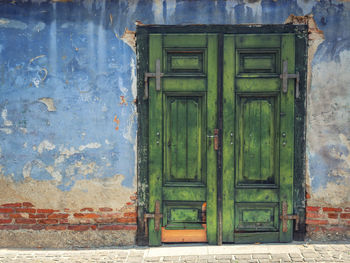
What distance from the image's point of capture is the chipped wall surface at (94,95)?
12.9 ft

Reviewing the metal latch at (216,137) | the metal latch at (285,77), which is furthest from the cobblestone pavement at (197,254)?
the metal latch at (285,77)

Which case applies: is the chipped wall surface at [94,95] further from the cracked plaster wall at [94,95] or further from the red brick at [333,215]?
the red brick at [333,215]

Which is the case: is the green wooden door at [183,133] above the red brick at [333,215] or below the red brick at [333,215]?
above

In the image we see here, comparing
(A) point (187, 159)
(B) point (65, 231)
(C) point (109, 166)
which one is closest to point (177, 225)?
(A) point (187, 159)

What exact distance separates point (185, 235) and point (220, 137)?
115cm

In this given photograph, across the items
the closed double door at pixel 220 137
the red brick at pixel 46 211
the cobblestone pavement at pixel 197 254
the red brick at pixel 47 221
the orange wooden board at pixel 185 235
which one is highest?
the closed double door at pixel 220 137

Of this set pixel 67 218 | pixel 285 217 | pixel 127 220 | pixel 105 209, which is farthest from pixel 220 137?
pixel 67 218

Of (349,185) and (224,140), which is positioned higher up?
(224,140)

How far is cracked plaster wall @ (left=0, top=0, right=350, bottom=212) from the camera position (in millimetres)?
3938

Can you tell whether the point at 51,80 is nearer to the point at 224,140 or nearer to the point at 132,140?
the point at 132,140

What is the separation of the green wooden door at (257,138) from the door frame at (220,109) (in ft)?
0.19

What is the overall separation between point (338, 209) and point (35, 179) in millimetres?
3332

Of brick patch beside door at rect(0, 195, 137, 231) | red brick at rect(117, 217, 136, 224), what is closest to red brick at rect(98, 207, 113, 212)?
brick patch beside door at rect(0, 195, 137, 231)

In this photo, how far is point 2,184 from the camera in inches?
160
